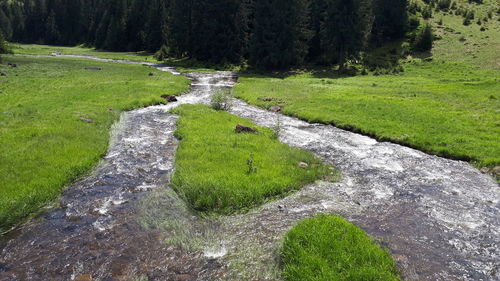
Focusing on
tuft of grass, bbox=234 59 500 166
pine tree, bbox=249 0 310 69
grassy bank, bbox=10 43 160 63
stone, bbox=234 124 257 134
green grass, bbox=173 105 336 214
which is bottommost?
grassy bank, bbox=10 43 160 63

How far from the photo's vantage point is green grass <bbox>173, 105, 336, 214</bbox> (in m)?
15.2

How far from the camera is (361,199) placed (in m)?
15.5

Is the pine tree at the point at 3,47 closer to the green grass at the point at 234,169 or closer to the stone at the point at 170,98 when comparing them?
the stone at the point at 170,98

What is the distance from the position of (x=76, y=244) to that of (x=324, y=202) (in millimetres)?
9833

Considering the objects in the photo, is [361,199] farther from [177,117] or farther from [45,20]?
[45,20]

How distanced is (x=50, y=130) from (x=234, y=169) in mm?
13677

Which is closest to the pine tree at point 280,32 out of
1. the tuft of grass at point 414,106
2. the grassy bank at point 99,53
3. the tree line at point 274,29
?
the tree line at point 274,29

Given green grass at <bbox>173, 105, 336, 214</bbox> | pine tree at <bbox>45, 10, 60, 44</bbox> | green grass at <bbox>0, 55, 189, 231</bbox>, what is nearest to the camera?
green grass at <bbox>0, 55, 189, 231</bbox>

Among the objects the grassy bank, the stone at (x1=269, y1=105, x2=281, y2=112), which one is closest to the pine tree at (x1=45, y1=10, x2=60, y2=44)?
the grassy bank

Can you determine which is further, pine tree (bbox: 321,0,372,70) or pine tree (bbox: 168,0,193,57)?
pine tree (bbox: 168,0,193,57)

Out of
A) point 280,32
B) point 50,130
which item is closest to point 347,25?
point 280,32

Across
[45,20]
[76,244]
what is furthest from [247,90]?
[45,20]

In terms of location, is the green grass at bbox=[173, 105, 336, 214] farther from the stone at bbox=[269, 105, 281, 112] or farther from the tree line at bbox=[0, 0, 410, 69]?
the tree line at bbox=[0, 0, 410, 69]

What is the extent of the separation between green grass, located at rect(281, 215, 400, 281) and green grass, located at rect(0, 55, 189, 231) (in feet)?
34.6
